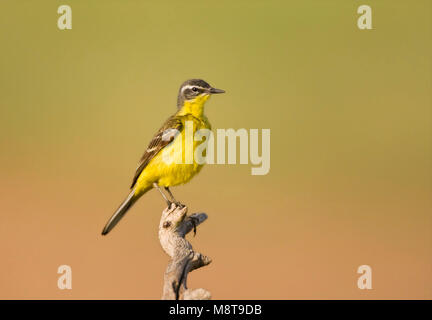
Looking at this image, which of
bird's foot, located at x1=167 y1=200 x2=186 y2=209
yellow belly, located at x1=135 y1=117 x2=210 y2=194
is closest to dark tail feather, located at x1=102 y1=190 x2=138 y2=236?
yellow belly, located at x1=135 y1=117 x2=210 y2=194

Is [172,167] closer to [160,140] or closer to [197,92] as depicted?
[160,140]

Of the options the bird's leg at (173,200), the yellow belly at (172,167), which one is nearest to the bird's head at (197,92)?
the yellow belly at (172,167)

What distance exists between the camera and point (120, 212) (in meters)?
5.85

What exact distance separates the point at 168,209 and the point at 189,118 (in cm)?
112

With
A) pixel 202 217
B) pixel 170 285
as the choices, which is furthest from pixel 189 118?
pixel 170 285

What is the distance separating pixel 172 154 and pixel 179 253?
1422 mm

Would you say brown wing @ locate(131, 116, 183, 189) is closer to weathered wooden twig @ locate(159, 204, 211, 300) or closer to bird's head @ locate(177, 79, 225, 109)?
bird's head @ locate(177, 79, 225, 109)

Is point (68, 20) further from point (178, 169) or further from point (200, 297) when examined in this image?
point (200, 297)

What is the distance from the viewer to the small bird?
5.72 metres

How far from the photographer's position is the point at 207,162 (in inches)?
227

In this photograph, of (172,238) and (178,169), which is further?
(178,169)

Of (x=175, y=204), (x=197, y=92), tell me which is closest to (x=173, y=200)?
(x=175, y=204)

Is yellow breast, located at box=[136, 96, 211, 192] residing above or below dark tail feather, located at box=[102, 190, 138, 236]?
above

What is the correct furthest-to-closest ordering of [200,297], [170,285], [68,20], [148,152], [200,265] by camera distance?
[68,20]
[148,152]
[200,265]
[170,285]
[200,297]
